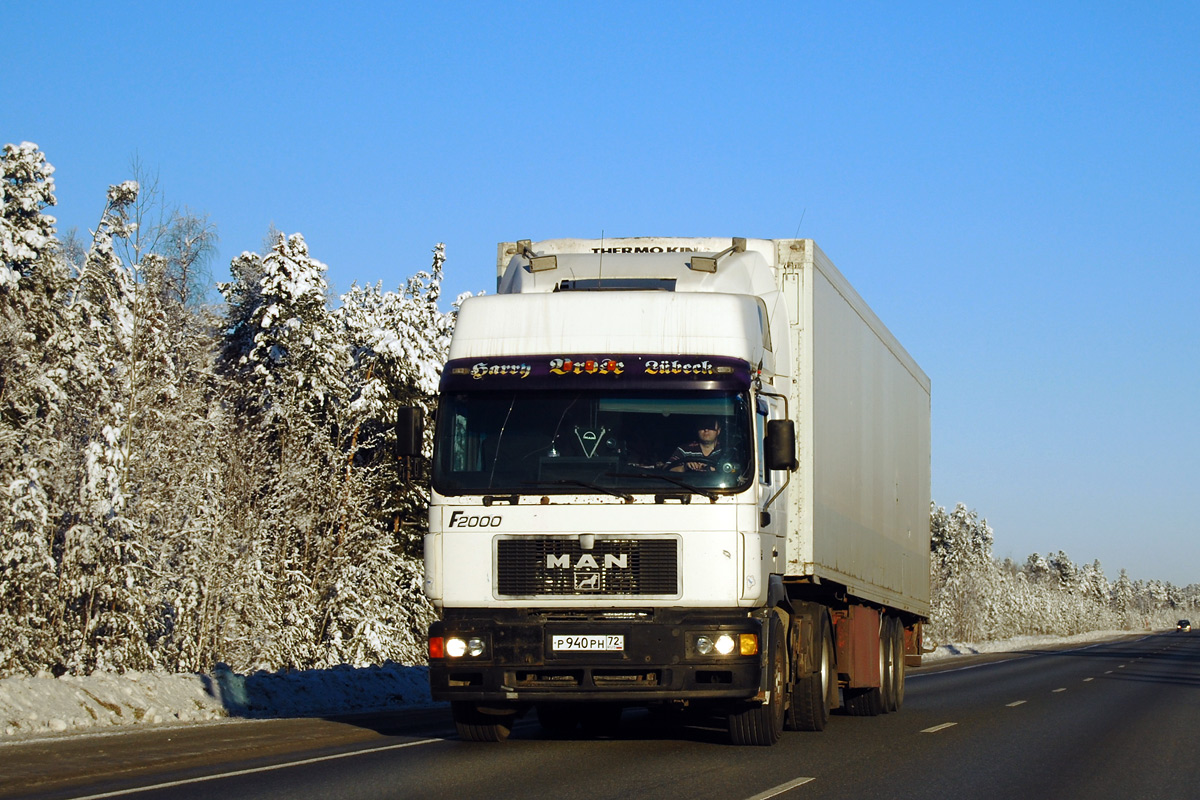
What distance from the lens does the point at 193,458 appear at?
28922mm

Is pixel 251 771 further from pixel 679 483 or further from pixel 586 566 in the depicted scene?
pixel 679 483

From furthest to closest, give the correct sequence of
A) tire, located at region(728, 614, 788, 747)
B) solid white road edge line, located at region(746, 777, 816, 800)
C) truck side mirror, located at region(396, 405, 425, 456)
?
tire, located at region(728, 614, 788, 747) → truck side mirror, located at region(396, 405, 425, 456) → solid white road edge line, located at region(746, 777, 816, 800)

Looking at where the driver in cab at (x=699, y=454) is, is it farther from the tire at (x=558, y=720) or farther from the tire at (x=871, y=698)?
the tire at (x=871, y=698)

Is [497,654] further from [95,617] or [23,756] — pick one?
[95,617]

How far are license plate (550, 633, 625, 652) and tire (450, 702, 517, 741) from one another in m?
1.76

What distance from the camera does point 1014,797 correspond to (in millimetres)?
9891

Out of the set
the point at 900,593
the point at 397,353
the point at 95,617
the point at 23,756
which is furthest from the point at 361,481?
the point at 23,756

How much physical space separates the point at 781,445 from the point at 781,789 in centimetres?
282

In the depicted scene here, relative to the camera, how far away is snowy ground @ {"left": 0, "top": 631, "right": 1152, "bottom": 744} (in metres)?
14.0

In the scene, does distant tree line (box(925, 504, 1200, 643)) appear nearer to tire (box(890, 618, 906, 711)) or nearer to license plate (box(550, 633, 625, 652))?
tire (box(890, 618, 906, 711))

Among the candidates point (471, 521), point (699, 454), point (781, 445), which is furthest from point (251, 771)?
point (781, 445)

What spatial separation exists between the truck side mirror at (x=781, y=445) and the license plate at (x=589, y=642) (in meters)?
1.86

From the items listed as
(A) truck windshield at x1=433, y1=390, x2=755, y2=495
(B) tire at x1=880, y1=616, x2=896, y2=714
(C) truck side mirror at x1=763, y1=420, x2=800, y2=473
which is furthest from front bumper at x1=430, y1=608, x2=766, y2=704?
(B) tire at x1=880, y1=616, x2=896, y2=714

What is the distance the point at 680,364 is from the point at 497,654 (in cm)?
277
